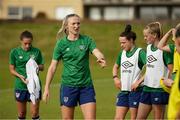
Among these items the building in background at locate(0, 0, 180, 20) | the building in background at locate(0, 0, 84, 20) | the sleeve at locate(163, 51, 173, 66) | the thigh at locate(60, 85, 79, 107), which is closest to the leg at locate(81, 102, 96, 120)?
the thigh at locate(60, 85, 79, 107)

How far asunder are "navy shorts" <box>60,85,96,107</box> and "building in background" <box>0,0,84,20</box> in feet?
190

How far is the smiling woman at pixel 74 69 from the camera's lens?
36.9ft

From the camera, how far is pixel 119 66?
41.9ft

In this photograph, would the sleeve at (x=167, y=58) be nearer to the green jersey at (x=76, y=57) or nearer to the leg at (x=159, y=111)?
the leg at (x=159, y=111)

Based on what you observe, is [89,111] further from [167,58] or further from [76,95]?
[167,58]

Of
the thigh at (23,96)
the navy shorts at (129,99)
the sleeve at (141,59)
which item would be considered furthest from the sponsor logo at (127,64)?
the thigh at (23,96)

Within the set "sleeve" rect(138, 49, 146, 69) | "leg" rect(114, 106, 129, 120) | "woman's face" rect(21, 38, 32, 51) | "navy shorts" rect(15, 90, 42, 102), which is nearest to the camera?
"sleeve" rect(138, 49, 146, 69)

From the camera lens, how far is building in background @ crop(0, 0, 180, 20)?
6881 cm

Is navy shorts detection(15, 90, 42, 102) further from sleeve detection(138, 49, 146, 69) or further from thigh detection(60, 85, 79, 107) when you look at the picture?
thigh detection(60, 85, 79, 107)

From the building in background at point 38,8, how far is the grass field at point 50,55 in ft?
51.9

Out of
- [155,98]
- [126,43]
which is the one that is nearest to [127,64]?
[126,43]

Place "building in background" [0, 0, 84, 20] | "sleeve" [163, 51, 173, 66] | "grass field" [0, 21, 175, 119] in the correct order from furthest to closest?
1. "building in background" [0, 0, 84, 20]
2. "grass field" [0, 21, 175, 119]
3. "sleeve" [163, 51, 173, 66]

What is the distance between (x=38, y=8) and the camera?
6975 centimetres

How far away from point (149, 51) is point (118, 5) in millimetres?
57886
